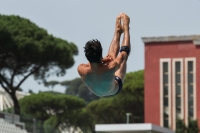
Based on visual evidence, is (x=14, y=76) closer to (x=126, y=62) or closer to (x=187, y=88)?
(x=187, y=88)

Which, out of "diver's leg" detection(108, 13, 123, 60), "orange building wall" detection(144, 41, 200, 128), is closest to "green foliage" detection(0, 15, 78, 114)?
"orange building wall" detection(144, 41, 200, 128)

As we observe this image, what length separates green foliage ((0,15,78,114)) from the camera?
138 feet

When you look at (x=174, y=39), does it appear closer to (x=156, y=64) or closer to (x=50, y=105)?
(x=156, y=64)

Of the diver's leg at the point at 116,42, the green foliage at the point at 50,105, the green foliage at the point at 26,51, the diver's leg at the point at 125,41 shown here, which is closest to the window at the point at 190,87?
the green foliage at the point at 26,51

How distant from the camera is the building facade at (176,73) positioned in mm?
43125

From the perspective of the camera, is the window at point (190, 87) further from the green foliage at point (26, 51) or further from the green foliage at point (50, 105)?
the green foliage at point (50, 105)

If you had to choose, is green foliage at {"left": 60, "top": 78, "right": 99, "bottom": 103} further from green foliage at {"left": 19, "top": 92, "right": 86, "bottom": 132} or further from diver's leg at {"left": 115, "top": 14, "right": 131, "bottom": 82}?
diver's leg at {"left": 115, "top": 14, "right": 131, "bottom": 82}

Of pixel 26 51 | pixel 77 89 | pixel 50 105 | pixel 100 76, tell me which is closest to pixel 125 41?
pixel 100 76

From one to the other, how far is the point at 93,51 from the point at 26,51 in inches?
1461

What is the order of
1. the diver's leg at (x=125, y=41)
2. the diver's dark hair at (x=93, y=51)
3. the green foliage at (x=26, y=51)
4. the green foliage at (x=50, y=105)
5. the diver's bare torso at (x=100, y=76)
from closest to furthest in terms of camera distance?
the diver's dark hair at (x=93, y=51), the diver's bare torso at (x=100, y=76), the diver's leg at (x=125, y=41), the green foliage at (x=26, y=51), the green foliage at (x=50, y=105)

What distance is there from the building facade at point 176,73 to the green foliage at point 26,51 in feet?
16.9

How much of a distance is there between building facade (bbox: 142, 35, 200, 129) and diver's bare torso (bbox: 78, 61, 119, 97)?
36.8 m

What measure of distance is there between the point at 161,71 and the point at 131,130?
36.9 ft

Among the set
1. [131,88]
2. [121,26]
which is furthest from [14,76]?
[121,26]
